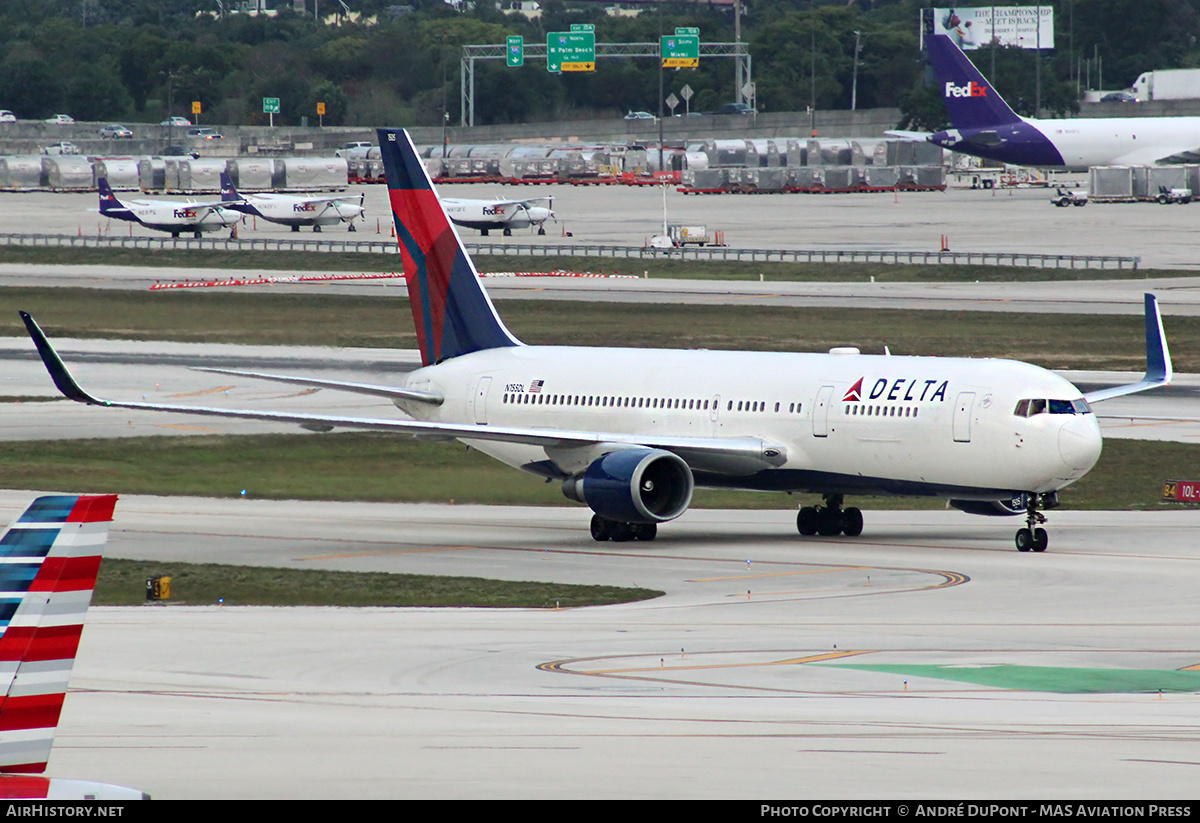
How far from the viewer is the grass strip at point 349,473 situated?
4547cm

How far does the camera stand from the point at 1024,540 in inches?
1430

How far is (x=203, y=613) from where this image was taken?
2942 centimetres

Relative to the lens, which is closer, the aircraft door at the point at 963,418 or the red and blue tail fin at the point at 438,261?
the aircraft door at the point at 963,418

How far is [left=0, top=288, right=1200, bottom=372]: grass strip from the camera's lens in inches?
2773

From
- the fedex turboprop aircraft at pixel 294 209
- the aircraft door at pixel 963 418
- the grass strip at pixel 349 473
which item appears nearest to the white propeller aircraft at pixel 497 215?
the fedex turboprop aircraft at pixel 294 209

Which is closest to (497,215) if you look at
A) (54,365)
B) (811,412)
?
(811,412)

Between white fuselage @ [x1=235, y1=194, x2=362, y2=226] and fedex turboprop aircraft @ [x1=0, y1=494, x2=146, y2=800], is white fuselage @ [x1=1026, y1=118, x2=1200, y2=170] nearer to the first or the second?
white fuselage @ [x1=235, y1=194, x2=362, y2=226]

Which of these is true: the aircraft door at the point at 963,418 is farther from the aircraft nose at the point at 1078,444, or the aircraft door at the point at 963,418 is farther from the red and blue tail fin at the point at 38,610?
the red and blue tail fin at the point at 38,610

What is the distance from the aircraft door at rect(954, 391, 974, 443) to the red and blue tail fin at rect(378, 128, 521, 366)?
12.3 meters

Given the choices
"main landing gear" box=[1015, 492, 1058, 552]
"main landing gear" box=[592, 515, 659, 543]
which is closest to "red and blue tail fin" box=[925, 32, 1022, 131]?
"main landing gear" box=[592, 515, 659, 543]

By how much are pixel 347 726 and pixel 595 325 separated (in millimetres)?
59752

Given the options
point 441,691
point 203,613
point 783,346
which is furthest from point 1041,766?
point 783,346

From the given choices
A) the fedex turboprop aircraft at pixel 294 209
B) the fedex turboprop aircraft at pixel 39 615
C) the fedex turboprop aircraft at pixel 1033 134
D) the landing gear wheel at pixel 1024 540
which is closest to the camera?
the fedex turboprop aircraft at pixel 39 615

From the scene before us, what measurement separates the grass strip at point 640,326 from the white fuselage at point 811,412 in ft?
90.5
